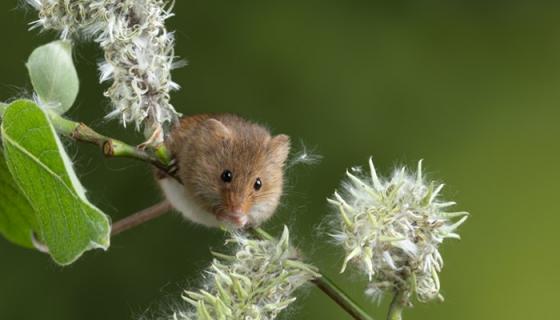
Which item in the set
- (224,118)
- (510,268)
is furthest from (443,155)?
(224,118)

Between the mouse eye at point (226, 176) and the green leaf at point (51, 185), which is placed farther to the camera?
the mouse eye at point (226, 176)

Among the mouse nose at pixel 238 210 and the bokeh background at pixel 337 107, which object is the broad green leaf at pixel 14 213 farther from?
the bokeh background at pixel 337 107

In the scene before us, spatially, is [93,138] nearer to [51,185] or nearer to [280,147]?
[51,185]

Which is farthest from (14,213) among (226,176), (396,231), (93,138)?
(226,176)

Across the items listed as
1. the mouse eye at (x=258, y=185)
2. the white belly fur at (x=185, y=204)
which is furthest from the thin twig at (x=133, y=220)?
the mouse eye at (x=258, y=185)

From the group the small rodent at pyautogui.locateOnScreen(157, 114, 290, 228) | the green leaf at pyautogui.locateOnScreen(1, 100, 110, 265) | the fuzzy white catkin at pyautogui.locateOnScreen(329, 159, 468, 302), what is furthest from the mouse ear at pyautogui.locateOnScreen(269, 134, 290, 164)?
the green leaf at pyautogui.locateOnScreen(1, 100, 110, 265)

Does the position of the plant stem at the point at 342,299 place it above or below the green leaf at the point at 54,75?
below
